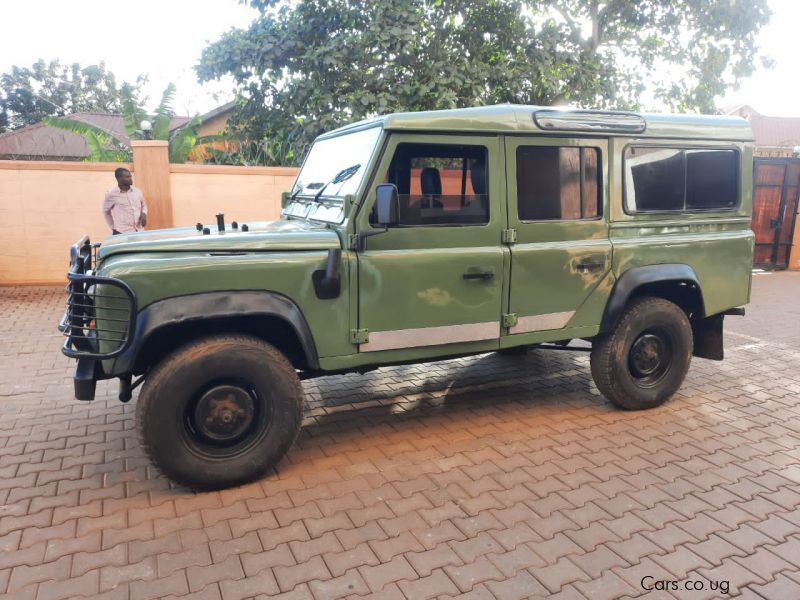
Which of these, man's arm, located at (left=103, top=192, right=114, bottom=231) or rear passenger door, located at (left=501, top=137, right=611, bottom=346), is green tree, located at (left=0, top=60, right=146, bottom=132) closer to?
man's arm, located at (left=103, top=192, right=114, bottom=231)

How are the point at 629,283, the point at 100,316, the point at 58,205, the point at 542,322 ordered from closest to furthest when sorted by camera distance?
the point at 100,316 < the point at 542,322 < the point at 629,283 < the point at 58,205

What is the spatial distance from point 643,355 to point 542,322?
1.01 meters

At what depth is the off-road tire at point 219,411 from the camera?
3.14 meters

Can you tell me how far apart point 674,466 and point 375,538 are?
6.58 ft

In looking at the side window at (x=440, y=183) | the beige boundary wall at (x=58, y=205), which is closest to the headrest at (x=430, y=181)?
the side window at (x=440, y=183)

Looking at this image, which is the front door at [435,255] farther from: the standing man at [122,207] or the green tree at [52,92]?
the green tree at [52,92]

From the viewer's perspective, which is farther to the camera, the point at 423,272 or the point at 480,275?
the point at 480,275

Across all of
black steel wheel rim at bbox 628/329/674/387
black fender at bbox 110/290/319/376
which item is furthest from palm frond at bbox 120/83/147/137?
black steel wheel rim at bbox 628/329/674/387

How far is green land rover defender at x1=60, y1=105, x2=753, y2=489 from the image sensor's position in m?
3.19

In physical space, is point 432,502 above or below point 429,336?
below

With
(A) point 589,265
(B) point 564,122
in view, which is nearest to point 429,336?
(A) point 589,265

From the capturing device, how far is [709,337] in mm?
5027

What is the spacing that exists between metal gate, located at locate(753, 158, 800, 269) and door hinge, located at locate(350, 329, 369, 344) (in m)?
11.4

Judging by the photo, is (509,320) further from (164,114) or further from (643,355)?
(164,114)
